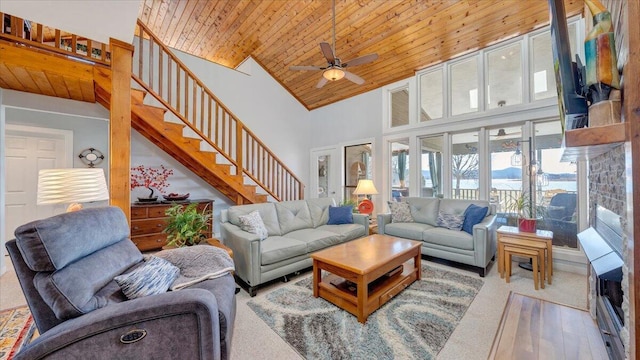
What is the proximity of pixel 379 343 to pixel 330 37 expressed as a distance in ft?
14.8

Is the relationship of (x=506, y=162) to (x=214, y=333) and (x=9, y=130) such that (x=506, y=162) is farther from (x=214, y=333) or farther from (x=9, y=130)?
(x=9, y=130)

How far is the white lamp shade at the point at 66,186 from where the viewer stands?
181cm

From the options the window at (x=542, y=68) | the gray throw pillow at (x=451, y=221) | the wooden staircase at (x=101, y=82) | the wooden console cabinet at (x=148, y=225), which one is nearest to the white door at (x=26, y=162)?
the wooden staircase at (x=101, y=82)

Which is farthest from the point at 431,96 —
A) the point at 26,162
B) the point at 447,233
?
the point at 26,162

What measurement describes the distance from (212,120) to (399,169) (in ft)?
12.6

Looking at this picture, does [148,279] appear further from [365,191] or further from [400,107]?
[400,107]

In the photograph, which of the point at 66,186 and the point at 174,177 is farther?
the point at 174,177

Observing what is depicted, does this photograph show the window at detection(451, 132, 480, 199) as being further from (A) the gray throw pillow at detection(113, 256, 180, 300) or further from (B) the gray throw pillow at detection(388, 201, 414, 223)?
(A) the gray throw pillow at detection(113, 256, 180, 300)

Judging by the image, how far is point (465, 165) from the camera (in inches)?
170

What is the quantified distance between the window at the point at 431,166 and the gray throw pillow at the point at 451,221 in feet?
3.60

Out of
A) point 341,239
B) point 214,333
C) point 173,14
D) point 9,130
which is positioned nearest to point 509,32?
point 341,239

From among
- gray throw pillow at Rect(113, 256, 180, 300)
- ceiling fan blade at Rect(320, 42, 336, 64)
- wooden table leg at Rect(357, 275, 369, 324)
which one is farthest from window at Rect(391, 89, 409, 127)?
gray throw pillow at Rect(113, 256, 180, 300)

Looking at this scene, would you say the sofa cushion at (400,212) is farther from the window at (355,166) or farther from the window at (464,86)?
the window at (464,86)

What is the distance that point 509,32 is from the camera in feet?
11.9
